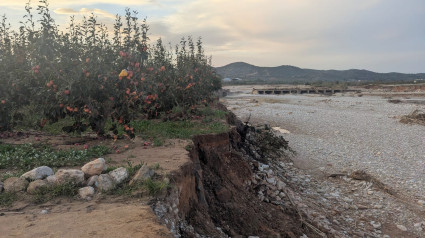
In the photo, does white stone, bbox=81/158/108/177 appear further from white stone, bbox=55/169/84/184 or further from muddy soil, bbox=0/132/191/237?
muddy soil, bbox=0/132/191/237

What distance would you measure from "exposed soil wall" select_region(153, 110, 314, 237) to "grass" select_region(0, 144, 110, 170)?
6.78 ft

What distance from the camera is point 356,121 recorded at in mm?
24766

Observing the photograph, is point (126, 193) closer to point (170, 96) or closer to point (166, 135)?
point (166, 135)

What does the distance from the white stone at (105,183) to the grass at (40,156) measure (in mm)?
1530

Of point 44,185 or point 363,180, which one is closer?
point 44,185

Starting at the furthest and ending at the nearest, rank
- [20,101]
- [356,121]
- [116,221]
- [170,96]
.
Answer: [356,121]
[170,96]
[20,101]
[116,221]

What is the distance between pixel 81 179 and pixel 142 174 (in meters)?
0.88

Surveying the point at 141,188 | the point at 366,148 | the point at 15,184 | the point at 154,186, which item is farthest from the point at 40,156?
the point at 366,148

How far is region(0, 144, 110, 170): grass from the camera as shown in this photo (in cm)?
600

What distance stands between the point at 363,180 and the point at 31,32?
10.4 meters

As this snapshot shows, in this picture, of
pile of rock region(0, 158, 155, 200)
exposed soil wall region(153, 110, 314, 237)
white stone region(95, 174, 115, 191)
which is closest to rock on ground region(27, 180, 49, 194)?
pile of rock region(0, 158, 155, 200)

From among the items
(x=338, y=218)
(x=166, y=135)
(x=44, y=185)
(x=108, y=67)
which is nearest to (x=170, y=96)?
(x=166, y=135)

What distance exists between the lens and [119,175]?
491cm

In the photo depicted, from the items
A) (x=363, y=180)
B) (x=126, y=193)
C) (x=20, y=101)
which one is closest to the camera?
(x=126, y=193)
